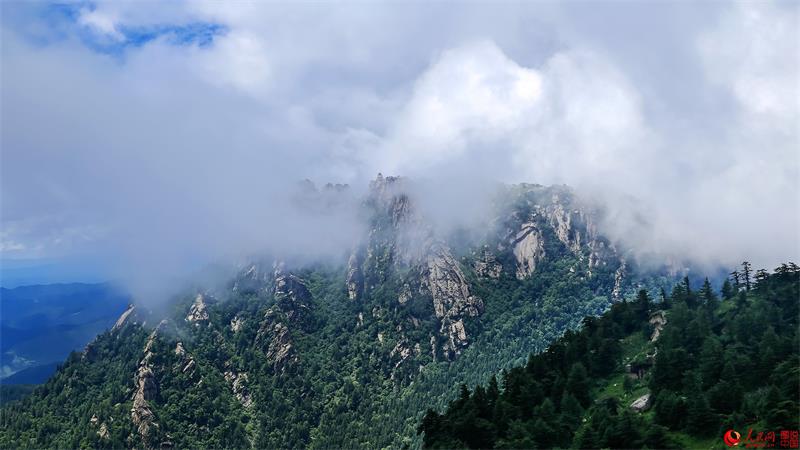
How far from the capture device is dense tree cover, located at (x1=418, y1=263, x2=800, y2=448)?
123 metres

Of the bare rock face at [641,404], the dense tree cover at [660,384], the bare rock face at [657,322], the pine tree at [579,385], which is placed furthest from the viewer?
the bare rock face at [657,322]

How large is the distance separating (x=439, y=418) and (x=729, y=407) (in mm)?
63098

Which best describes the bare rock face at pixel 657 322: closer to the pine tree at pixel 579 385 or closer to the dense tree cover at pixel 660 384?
the dense tree cover at pixel 660 384

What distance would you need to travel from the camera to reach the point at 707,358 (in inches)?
5640

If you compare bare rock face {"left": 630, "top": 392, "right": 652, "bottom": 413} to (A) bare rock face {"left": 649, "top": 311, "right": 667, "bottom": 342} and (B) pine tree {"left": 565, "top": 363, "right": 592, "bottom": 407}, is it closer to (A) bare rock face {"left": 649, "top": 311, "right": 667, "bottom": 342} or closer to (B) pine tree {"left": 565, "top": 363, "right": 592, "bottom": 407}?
(B) pine tree {"left": 565, "top": 363, "right": 592, "bottom": 407}

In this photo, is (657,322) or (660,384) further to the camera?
(657,322)

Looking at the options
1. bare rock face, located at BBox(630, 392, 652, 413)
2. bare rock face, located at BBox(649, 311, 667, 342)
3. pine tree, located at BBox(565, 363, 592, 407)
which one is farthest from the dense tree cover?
bare rock face, located at BBox(649, 311, 667, 342)

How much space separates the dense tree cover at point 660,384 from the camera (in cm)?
12279

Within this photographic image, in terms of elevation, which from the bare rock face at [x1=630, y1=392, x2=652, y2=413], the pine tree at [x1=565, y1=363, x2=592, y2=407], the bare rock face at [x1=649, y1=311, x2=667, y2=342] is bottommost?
the bare rock face at [x1=630, y1=392, x2=652, y2=413]

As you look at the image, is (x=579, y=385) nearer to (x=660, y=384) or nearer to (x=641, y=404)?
(x=641, y=404)

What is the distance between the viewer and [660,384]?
14638cm

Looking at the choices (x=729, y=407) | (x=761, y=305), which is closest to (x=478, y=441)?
(x=729, y=407)

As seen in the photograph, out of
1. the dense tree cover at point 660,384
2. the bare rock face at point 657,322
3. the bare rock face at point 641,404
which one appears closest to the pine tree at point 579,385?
A: the dense tree cover at point 660,384

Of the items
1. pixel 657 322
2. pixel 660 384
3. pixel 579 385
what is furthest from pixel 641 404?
pixel 657 322
